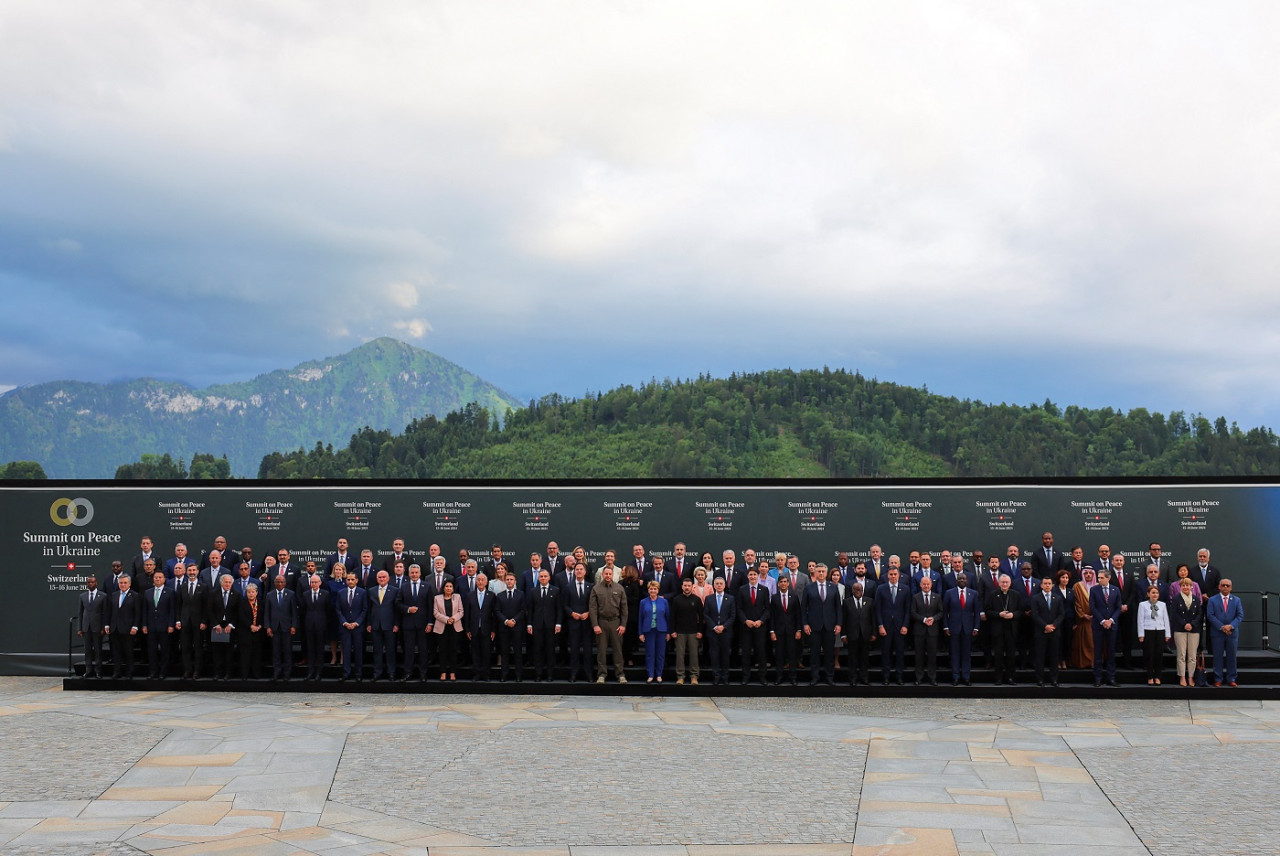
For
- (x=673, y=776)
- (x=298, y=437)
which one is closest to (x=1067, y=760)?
(x=673, y=776)

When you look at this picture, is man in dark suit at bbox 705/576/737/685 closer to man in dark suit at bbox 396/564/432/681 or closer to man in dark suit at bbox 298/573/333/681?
man in dark suit at bbox 396/564/432/681

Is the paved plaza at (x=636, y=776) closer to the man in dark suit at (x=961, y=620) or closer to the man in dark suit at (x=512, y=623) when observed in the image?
the man in dark suit at (x=961, y=620)

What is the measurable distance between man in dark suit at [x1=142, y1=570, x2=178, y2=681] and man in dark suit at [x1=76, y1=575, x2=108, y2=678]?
25.0 inches

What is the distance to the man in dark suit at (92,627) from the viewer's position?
15.7 metres

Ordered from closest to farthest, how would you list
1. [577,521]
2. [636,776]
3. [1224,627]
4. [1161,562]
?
[636,776]
[1224,627]
[1161,562]
[577,521]

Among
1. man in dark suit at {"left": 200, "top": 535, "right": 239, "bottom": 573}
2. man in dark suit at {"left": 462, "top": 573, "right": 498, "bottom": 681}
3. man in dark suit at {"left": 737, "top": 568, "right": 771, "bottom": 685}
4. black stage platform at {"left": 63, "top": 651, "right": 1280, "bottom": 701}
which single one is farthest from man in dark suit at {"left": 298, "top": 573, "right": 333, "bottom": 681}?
man in dark suit at {"left": 737, "top": 568, "right": 771, "bottom": 685}

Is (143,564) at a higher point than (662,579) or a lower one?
higher

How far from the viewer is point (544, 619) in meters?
15.3

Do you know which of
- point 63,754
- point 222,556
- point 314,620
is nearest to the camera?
point 63,754

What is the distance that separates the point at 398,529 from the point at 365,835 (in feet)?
29.9

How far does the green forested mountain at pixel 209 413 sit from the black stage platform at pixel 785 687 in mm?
94178

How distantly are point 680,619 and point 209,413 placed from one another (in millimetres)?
111888

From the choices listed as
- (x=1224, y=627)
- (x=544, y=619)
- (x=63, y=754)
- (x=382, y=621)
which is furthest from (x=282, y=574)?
(x=1224, y=627)

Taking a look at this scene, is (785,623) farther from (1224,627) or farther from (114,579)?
(114,579)
